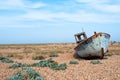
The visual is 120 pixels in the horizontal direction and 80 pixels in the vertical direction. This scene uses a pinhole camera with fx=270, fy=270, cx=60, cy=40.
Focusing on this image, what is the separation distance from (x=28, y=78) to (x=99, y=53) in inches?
535

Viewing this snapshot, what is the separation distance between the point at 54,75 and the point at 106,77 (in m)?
2.83

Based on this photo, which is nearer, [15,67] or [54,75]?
[54,75]

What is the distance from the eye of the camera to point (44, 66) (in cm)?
1873

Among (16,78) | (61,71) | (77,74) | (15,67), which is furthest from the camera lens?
(15,67)

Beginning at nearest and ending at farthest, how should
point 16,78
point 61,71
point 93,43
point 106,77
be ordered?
point 16,78 → point 106,77 → point 61,71 → point 93,43

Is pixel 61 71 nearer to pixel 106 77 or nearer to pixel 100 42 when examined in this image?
pixel 106 77

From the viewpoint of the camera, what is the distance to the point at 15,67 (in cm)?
1775

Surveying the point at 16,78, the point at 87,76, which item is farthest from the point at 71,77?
the point at 16,78

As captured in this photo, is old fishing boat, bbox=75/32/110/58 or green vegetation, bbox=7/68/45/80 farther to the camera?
old fishing boat, bbox=75/32/110/58

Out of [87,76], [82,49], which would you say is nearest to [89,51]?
[82,49]

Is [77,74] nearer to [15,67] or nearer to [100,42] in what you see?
[15,67]

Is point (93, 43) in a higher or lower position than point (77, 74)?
higher

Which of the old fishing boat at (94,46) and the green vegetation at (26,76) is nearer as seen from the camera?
the green vegetation at (26,76)

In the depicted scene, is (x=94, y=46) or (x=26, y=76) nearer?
(x=26, y=76)
